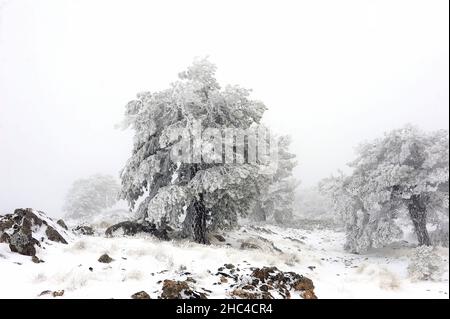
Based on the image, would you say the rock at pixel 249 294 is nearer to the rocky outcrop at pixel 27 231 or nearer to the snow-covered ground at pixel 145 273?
the snow-covered ground at pixel 145 273

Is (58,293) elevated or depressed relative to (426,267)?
elevated

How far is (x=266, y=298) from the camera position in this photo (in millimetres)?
7906

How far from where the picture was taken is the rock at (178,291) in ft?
24.7

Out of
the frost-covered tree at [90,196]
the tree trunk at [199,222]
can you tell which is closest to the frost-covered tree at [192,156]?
the tree trunk at [199,222]

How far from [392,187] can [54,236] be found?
1545cm

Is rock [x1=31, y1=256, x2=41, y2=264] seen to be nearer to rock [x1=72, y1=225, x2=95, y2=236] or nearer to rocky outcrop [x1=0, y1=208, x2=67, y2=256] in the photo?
rocky outcrop [x1=0, y1=208, x2=67, y2=256]

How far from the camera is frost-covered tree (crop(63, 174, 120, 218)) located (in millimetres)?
47341

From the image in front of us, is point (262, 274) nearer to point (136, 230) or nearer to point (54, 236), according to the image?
point (54, 236)

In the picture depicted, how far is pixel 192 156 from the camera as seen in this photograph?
16031 millimetres

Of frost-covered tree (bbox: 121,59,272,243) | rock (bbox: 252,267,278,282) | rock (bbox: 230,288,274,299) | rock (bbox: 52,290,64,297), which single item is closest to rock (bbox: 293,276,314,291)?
rock (bbox: 252,267,278,282)

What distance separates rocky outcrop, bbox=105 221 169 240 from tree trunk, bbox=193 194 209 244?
4.72 feet

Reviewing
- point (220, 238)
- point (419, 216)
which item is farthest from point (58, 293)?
point (419, 216)
